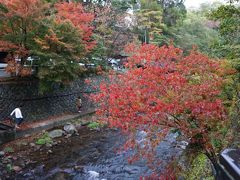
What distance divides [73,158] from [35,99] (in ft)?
21.6

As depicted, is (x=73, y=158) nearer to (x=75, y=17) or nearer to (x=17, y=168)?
(x=17, y=168)

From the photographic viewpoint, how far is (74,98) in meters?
22.2

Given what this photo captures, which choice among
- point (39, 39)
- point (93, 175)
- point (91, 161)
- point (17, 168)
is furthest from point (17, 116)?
point (93, 175)

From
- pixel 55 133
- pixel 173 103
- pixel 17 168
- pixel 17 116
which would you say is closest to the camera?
pixel 173 103

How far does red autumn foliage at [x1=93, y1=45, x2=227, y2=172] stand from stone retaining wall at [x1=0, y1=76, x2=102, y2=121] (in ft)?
28.6

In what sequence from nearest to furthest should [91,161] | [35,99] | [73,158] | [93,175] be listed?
[93,175]
[91,161]
[73,158]
[35,99]

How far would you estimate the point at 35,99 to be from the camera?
18297 mm

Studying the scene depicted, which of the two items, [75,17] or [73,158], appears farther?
[75,17]

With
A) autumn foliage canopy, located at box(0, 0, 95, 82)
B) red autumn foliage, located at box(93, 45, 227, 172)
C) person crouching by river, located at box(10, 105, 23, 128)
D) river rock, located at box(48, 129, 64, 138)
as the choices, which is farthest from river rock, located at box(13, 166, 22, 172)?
autumn foliage canopy, located at box(0, 0, 95, 82)

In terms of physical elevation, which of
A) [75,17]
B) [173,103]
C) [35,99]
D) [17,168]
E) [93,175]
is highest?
[75,17]

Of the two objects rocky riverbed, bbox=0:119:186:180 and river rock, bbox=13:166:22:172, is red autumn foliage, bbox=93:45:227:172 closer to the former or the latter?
rocky riverbed, bbox=0:119:186:180

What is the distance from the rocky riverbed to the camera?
11562 millimetres

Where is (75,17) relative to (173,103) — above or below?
above

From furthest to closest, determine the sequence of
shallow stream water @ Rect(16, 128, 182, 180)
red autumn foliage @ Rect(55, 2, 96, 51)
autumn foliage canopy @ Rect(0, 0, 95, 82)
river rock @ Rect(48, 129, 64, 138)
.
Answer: red autumn foliage @ Rect(55, 2, 96, 51) < river rock @ Rect(48, 129, 64, 138) < autumn foliage canopy @ Rect(0, 0, 95, 82) < shallow stream water @ Rect(16, 128, 182, 180)
